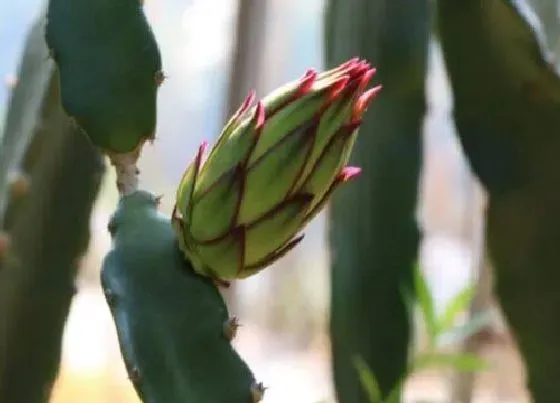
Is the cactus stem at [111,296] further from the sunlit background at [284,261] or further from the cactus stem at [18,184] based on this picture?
the sunlit background at [284,261]

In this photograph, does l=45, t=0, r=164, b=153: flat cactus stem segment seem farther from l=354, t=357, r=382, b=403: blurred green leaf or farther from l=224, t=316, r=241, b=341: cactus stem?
l=354, t=357, r=382, b=403: blurred green leaf

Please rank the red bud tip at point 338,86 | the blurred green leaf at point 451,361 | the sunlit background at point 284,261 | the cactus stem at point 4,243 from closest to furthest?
the red bud tip at point 338,86 < the cactus stem at point 4,243 < the blurred green leaf at point 451,361 < the sunlit background at point 284,261

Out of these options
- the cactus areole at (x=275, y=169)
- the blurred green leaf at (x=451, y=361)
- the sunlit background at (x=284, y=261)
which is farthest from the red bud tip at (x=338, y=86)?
the sunlit background at (x=284, y=261)

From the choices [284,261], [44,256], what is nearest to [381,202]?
[44,256]

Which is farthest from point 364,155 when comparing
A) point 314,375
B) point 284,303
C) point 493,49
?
point 284,303

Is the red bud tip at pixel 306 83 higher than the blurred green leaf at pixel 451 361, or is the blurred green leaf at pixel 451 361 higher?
the red bud tip at pixel 306 83

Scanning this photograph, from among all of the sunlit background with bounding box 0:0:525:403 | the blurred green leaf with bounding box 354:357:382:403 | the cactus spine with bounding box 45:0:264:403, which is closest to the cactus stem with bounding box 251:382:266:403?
the cactus spine with bounding box 45:0:264:403
